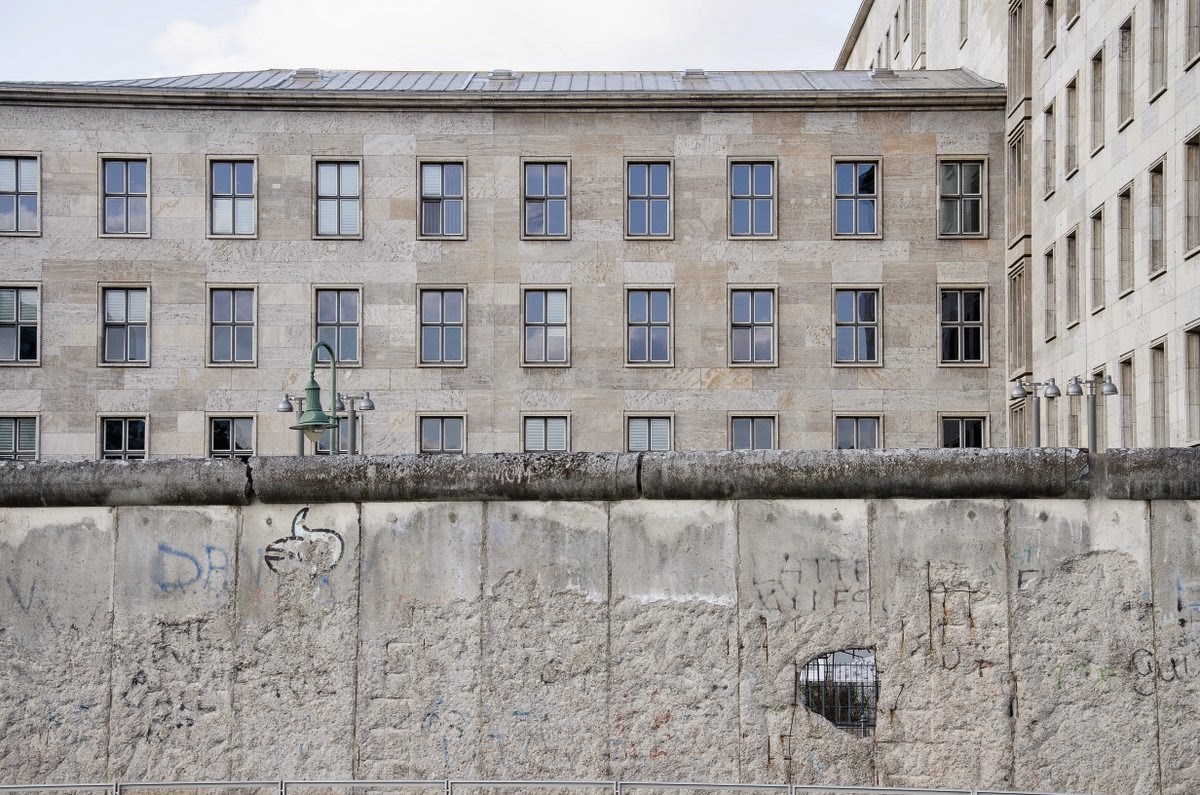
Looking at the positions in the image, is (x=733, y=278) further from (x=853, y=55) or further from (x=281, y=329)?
(x=853, y=55)

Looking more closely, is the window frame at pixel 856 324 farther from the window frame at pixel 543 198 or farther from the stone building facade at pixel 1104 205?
the window frame at pixel 543 198

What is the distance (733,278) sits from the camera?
45.1 meters

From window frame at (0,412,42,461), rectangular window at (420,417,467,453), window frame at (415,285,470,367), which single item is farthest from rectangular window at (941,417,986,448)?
window frame at (0,412,42,461)

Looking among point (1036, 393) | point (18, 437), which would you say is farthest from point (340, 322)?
point (1036, 393)

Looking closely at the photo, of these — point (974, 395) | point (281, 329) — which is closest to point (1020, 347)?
point (974, 395)

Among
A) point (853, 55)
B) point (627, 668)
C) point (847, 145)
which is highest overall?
point (853, 55)

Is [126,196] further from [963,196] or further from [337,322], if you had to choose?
[963,196]

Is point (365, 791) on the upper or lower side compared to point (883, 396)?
lower

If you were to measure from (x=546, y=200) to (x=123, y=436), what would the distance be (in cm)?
1158

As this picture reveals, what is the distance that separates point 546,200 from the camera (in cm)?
4541

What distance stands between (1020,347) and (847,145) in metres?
6.45

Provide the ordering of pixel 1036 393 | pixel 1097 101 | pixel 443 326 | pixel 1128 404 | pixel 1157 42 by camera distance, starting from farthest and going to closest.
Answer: pixel 443 326 < pixel 1036 393 < pixel 1097 101 < pixel 1128 404 < pixel 1157 42

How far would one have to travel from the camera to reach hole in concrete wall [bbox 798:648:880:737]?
9.86m

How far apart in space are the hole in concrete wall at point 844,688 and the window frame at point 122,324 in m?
36.7
